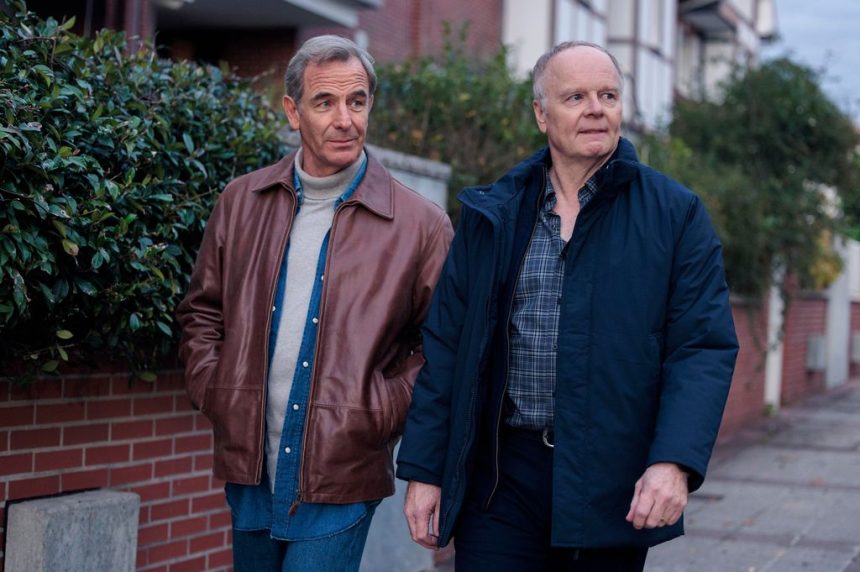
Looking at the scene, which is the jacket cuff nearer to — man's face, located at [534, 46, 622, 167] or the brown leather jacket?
the brown leather jacket

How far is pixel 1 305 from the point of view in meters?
3.51

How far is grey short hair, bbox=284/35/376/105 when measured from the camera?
3427 mm

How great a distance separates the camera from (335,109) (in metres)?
3.43

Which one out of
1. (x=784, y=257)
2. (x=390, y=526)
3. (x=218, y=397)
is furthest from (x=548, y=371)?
(x=784, y=257)

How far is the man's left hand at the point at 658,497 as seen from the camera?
113 inches

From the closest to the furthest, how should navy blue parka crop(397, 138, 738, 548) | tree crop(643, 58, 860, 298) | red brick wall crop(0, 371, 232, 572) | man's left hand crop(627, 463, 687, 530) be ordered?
man's left hand crop(627, 463, 687, 530) < navy blue parka crop(397, 138, 738, 548) < red brick wall crop(0, 371, 232, 572) < tree crop(643, 58, 860, 298)

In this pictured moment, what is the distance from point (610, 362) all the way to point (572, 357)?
0.09 meters

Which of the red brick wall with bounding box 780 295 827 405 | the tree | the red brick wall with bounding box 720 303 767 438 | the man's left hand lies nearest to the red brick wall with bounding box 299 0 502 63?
the tree

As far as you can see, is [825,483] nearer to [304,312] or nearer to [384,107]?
[384,107]

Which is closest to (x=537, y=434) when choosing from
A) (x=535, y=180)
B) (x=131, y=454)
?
(x=535, y=180)

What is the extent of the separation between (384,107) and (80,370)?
413 centimetres

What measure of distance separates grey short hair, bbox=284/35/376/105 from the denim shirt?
0.50 m

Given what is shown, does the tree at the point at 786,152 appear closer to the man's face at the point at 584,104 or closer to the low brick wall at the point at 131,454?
the low brick wall at the point at 131,454

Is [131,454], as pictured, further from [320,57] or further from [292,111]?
[320,57]
